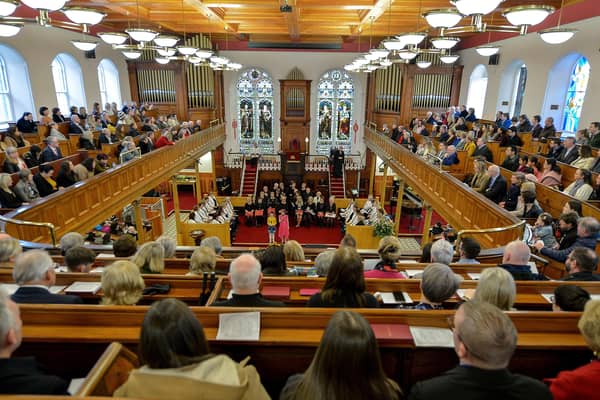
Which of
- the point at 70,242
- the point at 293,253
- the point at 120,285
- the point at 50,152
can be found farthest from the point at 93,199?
the point at 120,285

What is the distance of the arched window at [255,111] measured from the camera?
19.5 m

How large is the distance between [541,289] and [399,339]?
186 cm

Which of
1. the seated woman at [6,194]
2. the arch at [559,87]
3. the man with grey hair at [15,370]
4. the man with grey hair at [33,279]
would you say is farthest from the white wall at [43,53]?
the arch at [559,87]

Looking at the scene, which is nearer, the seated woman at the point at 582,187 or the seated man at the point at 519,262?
the seated man at the point at 519,262

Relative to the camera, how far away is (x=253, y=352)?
7.89 ft

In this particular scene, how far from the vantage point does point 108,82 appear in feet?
55.1

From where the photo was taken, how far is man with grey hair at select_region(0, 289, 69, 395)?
164cm

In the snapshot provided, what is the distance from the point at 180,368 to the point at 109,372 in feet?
1.75

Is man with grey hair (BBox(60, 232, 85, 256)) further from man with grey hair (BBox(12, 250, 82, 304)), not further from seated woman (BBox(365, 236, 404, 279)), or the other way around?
seated woman (BBox(365, 236, 404, 279))

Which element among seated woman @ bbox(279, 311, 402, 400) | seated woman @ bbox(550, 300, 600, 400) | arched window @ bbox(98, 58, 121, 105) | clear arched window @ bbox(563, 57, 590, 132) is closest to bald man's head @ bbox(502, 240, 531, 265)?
seated woman @ bbox(550, 300, 600, 400)

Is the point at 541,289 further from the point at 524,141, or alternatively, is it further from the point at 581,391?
the point at 524,141

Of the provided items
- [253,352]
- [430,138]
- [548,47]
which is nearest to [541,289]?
[253,352]

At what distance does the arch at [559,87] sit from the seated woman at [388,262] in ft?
33.4

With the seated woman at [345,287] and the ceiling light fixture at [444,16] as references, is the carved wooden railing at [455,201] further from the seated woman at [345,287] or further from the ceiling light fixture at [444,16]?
the seated woman at [345,287]
